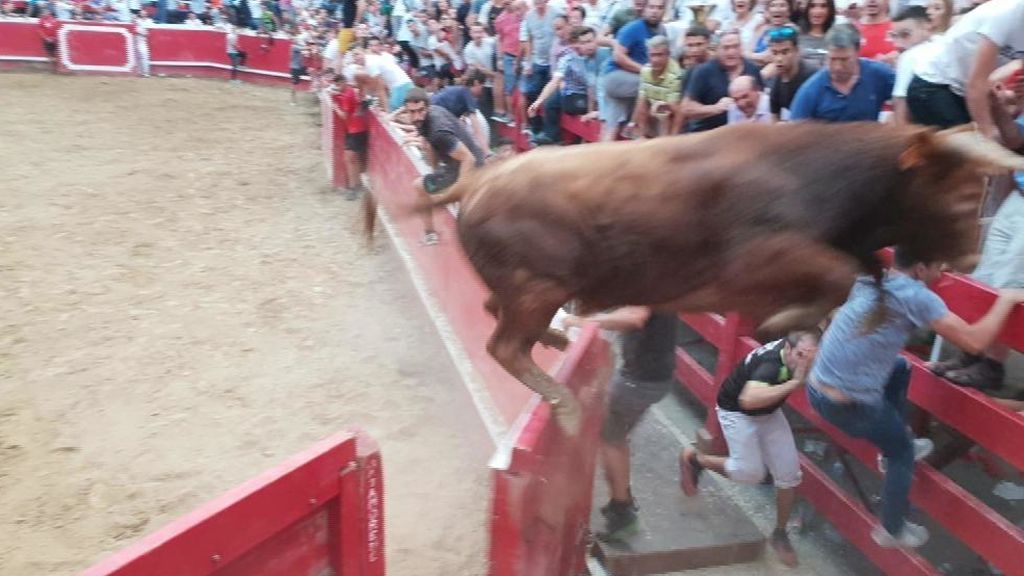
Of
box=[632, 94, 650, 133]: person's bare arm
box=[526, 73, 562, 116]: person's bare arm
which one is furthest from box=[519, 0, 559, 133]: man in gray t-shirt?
box=[632, 94, 650, 133]: person's bare arm

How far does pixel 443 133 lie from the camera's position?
7.46 meters

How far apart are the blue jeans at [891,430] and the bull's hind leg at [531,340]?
1.36 m

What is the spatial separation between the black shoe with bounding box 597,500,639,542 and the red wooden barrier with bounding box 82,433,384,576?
1.44 m

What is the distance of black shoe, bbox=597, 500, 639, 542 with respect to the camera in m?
4.24

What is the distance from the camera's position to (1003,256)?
390 cm

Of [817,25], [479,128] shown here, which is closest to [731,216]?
[817,25]

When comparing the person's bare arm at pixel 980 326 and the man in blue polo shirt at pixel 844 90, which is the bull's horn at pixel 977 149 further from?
the man in blue polo shirt at pixel 844 90

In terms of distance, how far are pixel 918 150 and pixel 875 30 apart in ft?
15.7

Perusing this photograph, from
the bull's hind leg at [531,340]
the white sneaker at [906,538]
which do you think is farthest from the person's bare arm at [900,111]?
the bull's hind leg at [531,340]

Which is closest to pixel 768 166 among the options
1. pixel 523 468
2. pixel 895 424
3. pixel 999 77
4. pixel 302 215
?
pixel 523 468

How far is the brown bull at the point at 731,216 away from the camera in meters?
2.31

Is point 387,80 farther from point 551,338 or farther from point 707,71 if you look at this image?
point 551,338

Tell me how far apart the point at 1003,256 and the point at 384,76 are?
8149 mm

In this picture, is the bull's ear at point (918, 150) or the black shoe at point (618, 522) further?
the black shoe at point (618, 522)
